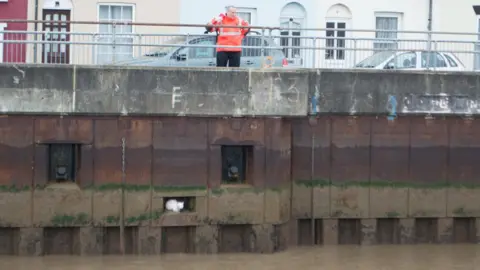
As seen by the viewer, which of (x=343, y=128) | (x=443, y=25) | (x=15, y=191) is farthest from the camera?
(x=443, y=25)

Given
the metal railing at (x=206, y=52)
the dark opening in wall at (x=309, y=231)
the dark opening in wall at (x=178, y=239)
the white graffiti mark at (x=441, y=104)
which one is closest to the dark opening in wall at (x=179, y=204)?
the dark opening in wall at (x=178, y=239)

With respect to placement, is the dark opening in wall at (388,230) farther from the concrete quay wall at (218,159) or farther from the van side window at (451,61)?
the van side window at (451,61)

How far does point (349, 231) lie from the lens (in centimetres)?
1714

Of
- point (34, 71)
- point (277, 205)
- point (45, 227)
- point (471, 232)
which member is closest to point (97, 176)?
point (45, 227)

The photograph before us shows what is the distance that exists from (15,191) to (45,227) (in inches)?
34.4

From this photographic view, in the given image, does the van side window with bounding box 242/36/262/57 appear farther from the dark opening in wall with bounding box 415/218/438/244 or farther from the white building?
the white building

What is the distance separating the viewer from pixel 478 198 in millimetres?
17562

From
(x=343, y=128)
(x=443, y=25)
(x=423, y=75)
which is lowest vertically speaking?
(x=343, y=128)

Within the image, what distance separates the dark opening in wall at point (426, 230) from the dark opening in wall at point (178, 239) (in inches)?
194

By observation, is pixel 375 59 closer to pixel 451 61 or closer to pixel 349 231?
pixel 451 61

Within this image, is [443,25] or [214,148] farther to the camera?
[443,25]

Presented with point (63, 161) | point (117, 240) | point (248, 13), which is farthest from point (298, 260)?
point (248, 13)

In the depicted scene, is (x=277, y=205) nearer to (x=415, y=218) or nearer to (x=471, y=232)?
(x=415, y=218)

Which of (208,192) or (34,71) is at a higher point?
(34,71)
